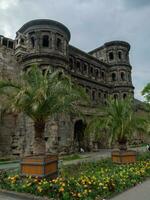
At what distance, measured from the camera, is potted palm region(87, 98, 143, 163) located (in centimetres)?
1661

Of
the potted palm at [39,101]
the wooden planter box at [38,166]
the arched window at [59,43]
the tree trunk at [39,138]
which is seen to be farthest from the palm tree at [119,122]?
the arched window at [59,43]

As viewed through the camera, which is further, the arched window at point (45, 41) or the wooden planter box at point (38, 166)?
Result: the arched window at point (45, 41)

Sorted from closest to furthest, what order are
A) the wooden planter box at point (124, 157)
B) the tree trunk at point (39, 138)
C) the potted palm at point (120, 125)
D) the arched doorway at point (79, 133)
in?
the tree trunk at point (39, 138)
the wooden planter box at point (124, 157)
the potted palm at point (120, 125)
the arched doorway at point (79, 133)

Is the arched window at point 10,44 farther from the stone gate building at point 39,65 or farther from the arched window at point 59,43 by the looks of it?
the arched window at point 59,43

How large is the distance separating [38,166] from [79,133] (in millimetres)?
22804

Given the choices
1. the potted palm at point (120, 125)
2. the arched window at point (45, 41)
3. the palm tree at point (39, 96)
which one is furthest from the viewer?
the arched window at point (45, 41)

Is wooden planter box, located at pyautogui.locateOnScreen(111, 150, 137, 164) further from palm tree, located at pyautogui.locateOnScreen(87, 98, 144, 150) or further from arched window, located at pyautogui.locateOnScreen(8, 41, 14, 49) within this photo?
arched window, located at pyautogui.locateOnScreen(8, 41, 14, 49)

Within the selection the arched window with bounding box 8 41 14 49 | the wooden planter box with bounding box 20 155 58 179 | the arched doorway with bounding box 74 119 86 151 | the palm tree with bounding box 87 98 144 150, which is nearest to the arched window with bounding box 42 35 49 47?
the arched window with bounding box 8 41 14 49

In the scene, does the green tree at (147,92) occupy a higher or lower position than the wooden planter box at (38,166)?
higher

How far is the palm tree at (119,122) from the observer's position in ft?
55.9

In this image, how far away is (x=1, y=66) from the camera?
27.8 metres

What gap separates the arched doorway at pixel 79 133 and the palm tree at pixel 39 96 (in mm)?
19847

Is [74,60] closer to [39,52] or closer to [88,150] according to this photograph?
[39,52]

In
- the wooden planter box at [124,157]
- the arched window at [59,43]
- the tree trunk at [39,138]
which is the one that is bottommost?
the wooden planter box at [124,157]
